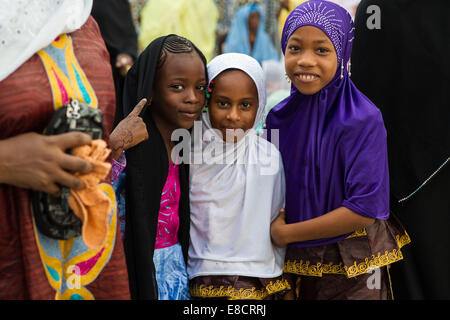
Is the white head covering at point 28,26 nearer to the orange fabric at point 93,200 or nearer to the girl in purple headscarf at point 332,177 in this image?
the orange fabric at point 93,200

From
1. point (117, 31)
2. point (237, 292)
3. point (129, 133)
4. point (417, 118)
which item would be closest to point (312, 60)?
point (417, 118)

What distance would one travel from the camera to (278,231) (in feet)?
7.70

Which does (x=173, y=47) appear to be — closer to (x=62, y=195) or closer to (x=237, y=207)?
(x=237, y=207)

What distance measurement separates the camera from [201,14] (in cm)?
718

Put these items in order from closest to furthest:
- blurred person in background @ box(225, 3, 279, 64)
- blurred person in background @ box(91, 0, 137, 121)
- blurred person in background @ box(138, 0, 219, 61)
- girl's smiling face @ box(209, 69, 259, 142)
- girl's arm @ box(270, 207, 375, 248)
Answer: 1. girl's arm @ box(270, 207, 375, 248)
2. girl's smiling face @ box(209, 69, 259, 142)
3. blurred person in background @ box(91, 0, 137, 121)
4. blurred person in background @ box(138, 0, 219, 61)
5. blurred person in background @ box(225, 3, 279, 64)

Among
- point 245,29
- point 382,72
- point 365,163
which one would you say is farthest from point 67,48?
point 245,29

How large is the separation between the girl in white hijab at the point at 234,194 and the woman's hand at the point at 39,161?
3.27 feet

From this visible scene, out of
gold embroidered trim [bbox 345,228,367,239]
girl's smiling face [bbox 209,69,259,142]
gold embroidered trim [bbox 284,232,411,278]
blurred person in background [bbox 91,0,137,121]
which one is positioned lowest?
gold embroidered trim [bbox 284,232,411,278]

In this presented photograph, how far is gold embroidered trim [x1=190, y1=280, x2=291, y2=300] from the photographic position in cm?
230

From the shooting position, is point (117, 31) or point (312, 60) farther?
point (117, 31)

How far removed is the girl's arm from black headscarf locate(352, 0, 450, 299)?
0.45 m

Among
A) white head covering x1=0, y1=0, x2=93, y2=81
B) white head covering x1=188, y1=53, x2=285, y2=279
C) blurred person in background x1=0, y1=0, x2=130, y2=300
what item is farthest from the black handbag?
white head covering x1=188, y1=53, x2=285, y2=279

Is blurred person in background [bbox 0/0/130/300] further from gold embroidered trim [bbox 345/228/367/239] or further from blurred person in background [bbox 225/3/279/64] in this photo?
blurred person in background [bbox 225/3/279/64]

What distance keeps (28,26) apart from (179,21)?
17.8 ft
